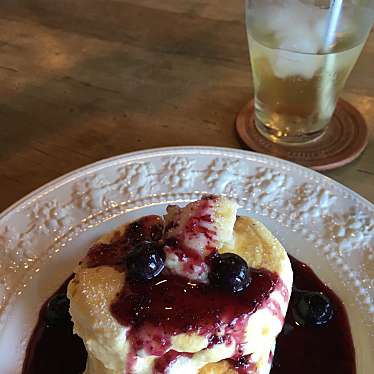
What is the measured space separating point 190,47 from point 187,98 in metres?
0.37

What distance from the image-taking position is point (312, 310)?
1.44 meters

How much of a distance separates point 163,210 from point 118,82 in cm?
80

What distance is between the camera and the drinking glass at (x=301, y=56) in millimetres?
1785

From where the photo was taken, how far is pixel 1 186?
1.81 m

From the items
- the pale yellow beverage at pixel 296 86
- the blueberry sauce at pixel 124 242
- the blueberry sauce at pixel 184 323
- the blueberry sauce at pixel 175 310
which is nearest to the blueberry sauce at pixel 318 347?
the blueberry sauce at pixel 184 323

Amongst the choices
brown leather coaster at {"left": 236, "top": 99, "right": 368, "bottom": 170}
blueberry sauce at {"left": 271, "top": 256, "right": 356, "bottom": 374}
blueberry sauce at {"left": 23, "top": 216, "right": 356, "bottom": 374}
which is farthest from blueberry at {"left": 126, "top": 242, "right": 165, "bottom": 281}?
brown leather coaster at {"left": 236, "top": 99, "right": 368, "bottom": 170}

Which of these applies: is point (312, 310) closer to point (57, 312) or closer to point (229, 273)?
point (229, 273)

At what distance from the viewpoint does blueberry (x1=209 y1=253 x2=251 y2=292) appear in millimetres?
1172

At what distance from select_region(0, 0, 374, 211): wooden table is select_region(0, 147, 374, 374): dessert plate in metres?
0.21

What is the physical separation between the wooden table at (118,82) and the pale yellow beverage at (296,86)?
0.16 meters

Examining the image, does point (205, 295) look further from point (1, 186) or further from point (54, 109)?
point (54, 109)

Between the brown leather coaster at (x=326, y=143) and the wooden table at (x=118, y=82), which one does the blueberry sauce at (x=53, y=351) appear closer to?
the wooden table at (x=118, y=82)

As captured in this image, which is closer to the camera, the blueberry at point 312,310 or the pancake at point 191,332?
the pancake at point 191,332

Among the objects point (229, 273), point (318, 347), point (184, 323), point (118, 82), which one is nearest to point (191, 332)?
point (184, 323)
